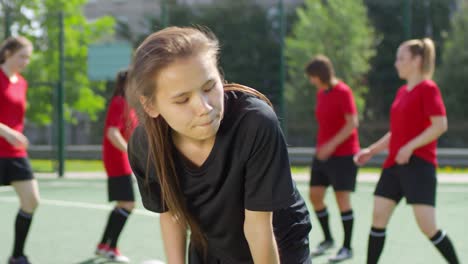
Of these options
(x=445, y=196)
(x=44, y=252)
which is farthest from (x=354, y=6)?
(x=44, y=252)

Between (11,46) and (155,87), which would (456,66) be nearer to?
(11,46)

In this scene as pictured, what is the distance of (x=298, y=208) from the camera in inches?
103

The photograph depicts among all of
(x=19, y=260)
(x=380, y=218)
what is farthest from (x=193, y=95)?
(x=19, y=260)

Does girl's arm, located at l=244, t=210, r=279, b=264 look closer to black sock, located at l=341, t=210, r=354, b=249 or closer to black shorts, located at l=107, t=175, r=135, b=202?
black sock, located at l=341, t=210, r=354, b=249

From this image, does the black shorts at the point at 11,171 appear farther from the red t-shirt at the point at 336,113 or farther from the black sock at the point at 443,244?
the black sock at the point at 443,244

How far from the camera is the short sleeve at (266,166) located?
7.45ft

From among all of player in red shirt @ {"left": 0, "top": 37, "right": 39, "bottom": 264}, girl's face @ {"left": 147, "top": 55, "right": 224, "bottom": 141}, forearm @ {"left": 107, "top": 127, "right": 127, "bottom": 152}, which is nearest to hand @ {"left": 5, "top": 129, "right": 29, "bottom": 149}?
player in red shirt @ {"left": 0, "top": 37, "right": 39, "bottom": 264}

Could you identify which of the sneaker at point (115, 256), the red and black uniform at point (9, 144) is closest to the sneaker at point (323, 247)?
the sneaker at point (115, 256)

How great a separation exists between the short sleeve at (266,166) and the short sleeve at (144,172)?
382 millimetres

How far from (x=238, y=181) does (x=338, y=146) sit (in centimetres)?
432

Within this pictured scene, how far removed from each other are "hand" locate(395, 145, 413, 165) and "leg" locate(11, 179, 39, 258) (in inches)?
120

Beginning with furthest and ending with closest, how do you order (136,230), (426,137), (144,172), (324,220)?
(136,230)
(324,220)
(426,137)
(144,172)

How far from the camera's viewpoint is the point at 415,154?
16.4ft

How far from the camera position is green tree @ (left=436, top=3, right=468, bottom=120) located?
2330 centimetres
